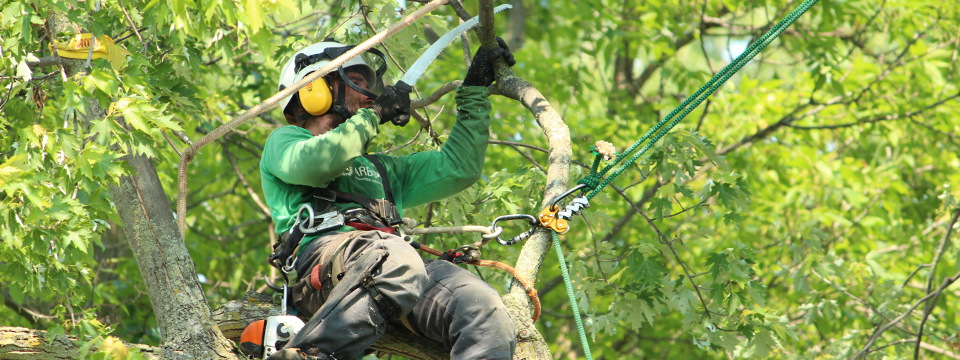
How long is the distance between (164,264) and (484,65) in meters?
1.36

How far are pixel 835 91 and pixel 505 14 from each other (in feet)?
12.1

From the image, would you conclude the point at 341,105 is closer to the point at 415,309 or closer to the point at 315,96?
the point at 315,96

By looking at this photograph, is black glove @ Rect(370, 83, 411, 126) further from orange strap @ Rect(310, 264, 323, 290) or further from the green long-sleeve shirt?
orange strap @ Rect(310, 264, 323, 290)

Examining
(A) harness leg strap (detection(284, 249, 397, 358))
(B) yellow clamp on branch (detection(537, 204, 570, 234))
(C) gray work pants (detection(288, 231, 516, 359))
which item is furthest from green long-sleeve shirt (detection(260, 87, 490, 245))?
(B) yellow clamp on branch (detection(537, 204, 570, 234))

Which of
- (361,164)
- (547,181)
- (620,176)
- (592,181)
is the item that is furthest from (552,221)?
(620,176)

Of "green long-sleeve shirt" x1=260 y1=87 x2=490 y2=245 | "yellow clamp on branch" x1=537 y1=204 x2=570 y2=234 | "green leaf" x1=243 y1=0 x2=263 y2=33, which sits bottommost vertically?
"yellow clamp on branch" x1=537 y1=204 x2=570 y2=234

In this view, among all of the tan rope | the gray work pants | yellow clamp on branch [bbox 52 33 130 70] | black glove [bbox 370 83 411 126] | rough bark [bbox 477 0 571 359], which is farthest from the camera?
yellow clamp on branch [bbox 52 33 130 70]

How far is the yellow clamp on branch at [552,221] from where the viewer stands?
3.19 metres

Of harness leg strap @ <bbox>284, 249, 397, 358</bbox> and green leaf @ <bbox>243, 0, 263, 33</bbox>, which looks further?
harness leg strap @ <bbox>284, 249, 397, 358</bbox>

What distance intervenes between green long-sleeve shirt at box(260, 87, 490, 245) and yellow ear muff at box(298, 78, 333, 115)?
0.14 m

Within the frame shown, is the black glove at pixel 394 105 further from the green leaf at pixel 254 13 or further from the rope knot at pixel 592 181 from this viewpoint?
the green leaf at pixel 254 13

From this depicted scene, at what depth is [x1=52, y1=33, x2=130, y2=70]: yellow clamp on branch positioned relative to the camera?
3527 mm

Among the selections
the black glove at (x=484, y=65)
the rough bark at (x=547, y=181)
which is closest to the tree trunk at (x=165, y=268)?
the rough bark at (x=547, y=181)

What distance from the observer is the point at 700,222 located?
9.16 meters
